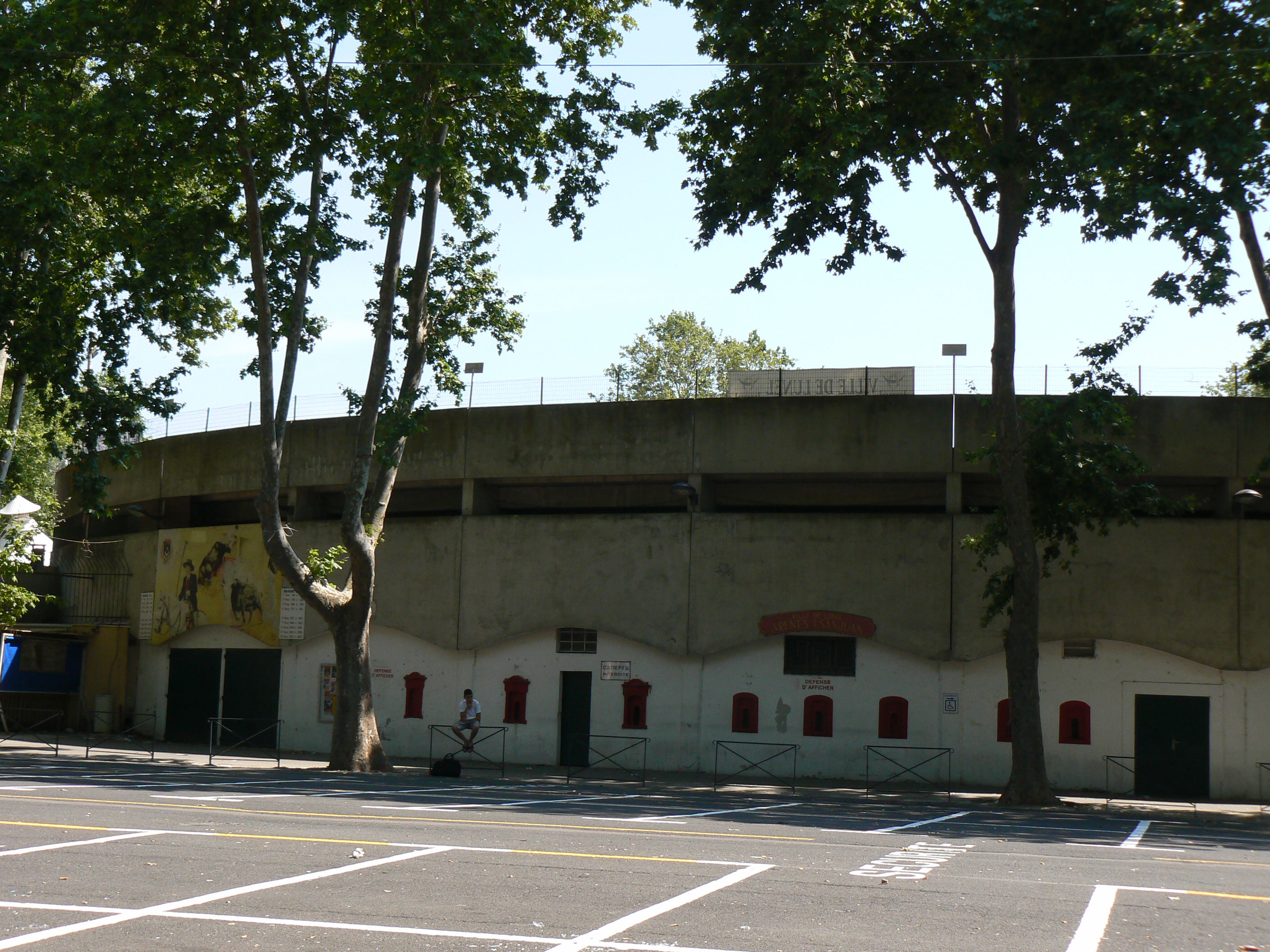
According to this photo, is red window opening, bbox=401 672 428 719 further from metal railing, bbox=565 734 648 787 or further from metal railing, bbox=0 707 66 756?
metal railing, bbox=0 707 66 756

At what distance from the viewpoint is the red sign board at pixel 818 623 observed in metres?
26.1

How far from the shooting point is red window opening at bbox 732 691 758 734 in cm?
2661

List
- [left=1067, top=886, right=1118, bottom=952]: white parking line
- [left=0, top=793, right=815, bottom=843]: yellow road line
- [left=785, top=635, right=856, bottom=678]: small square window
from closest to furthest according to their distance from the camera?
[left=1067, top=886, right=1118, bottom=952]: white parking line → [left=0, top=793, right=815, bottom=843]: yellow road line → [left=785, top=635, right=856, bottom=678]: small square window

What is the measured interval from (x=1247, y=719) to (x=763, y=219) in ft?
44.7

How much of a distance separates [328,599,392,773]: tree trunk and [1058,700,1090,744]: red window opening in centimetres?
1353

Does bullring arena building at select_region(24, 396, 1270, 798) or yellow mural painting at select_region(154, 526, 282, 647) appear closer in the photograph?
bullring arena building at select_region(24, 396, 1270, 798)

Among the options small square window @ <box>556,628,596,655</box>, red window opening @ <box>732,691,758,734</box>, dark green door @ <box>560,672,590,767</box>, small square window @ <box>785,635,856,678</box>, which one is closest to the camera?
small square window @ <box>785,635,856,678</box>

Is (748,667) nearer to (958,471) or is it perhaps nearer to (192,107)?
(958,471)

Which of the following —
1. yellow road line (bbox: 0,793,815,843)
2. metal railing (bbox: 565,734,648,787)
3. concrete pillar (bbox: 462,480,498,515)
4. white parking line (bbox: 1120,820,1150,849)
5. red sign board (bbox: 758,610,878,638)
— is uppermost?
concrete pillar (bbox: 462,480,498,515)

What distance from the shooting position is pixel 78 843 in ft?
35.1

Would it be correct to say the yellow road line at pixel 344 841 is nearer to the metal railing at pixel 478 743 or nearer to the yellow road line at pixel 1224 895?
the yellow road line at pixel 1224 895

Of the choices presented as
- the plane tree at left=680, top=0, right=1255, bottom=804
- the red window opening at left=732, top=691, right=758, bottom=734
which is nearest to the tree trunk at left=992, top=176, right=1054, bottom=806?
the plane tree at left=680, top=0, right=1255, bottom=804

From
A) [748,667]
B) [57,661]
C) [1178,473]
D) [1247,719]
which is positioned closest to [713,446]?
[748,667]

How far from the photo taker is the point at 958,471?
1031 inches
